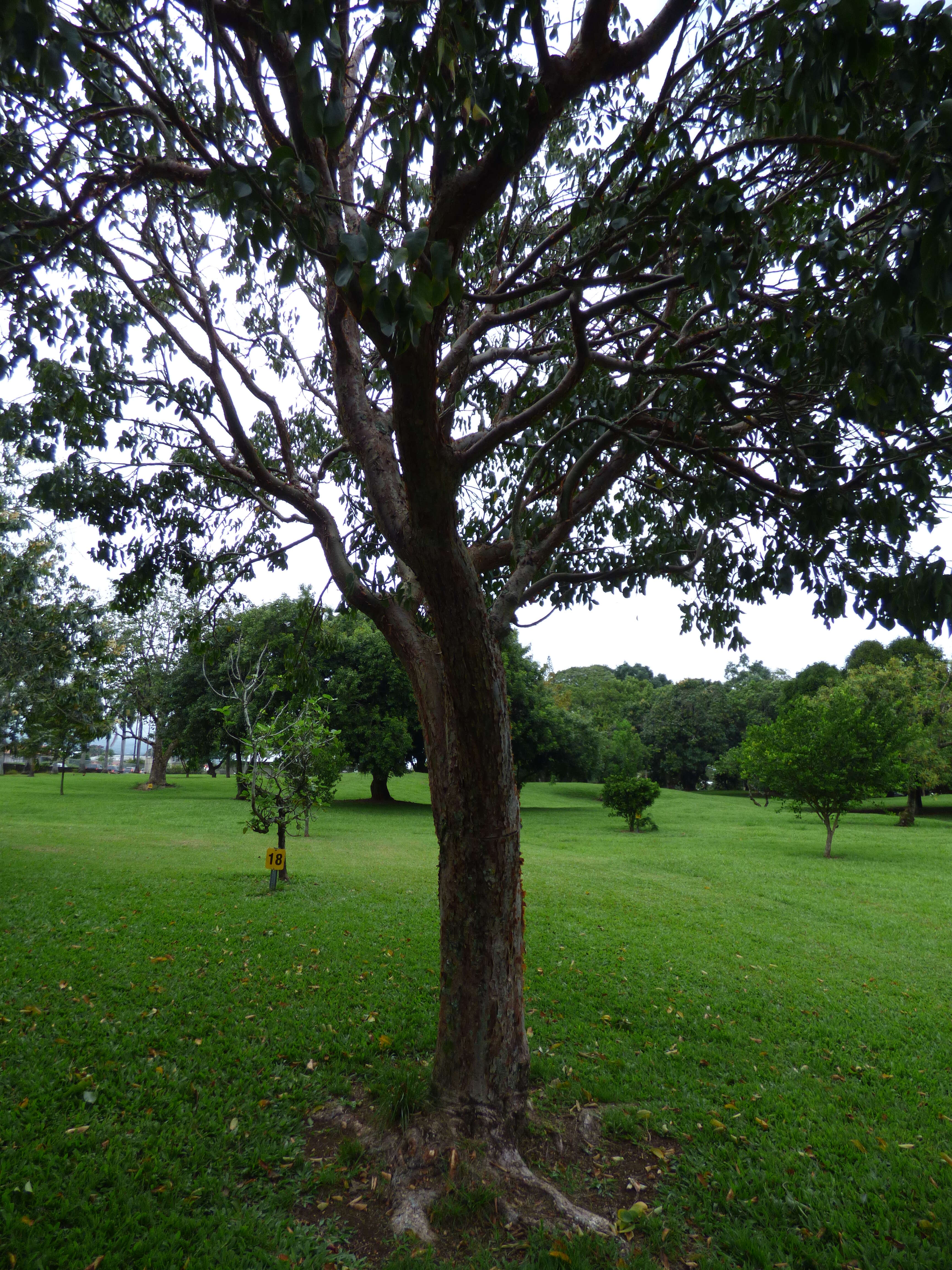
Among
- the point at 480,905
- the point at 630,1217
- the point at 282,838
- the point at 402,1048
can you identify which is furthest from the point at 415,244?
the point at 282,838

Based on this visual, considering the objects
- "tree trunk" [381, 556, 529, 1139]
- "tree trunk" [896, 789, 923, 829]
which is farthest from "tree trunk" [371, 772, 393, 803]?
"tree trunk" [381, 556, 529, 1139]

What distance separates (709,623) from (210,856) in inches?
497

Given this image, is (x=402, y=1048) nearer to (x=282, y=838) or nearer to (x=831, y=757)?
(x=282, y=838)

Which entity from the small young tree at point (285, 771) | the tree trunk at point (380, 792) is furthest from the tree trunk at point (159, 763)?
the small young tree at point (285, 771)

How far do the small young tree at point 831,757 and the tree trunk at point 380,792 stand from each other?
1610 centimetres

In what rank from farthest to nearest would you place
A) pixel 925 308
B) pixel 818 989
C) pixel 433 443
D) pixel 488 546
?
pixel 818 989 < pixel 488 546 < pixel 433 443 < pixel 925 308

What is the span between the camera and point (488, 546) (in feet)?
19.1

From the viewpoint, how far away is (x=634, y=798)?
2447 cm

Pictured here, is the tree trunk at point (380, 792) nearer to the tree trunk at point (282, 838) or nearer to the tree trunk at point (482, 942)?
the tree trunk at point (282, 838)

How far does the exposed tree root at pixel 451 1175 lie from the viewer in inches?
145

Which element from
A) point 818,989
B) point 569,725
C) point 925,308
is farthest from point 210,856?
point 569,725

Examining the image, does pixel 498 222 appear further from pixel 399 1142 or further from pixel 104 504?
pixel 399 1142

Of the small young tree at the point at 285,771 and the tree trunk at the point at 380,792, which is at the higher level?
the small young tree at the point at 285,771

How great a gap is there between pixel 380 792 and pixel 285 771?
18.8 m
